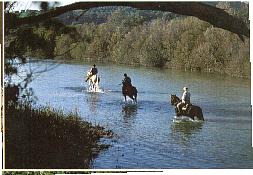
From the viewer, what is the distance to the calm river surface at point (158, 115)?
174 inches

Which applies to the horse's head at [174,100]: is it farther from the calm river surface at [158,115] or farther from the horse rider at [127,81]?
the horse rider at [127,81]

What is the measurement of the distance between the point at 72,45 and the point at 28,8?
0.54 metres

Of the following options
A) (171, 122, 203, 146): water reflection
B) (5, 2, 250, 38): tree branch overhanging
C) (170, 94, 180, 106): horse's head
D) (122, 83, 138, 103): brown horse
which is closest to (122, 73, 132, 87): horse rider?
(122, 83, 138, 103): brown horse

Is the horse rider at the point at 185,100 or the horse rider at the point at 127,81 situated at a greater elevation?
the horse rider at the point at 127,81

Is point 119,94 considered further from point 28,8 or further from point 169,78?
point 28,8

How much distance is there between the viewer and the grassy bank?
4.51 metres

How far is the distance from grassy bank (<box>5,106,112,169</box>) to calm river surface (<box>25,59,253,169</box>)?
0.09 meters

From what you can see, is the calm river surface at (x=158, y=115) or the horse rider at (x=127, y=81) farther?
the horse rider at (x=127, y=81)

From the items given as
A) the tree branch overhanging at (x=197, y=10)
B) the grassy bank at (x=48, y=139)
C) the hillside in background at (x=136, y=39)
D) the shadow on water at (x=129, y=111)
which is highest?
the tree branch overhanging at (x=197, y=10)

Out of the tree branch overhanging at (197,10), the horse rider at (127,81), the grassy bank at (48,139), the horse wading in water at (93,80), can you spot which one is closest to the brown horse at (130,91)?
the horse rider at (127,81)

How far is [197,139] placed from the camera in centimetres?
445

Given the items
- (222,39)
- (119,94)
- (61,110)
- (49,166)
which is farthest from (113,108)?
(222,39)

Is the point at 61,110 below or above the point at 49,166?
above

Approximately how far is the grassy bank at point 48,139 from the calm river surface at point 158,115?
9cm
